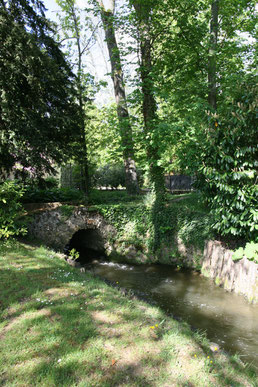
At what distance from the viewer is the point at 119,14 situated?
30.6 feet

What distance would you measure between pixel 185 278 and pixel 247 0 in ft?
34.1

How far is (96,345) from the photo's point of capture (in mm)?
2996

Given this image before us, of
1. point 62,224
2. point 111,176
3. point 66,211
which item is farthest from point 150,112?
point 111,176

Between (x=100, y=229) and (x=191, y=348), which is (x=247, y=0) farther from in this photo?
(x=191, y=348)

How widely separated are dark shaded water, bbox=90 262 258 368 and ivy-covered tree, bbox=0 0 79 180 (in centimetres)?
504

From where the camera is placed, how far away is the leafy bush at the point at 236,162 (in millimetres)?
5922

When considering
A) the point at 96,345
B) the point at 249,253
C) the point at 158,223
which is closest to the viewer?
the point at 96,345

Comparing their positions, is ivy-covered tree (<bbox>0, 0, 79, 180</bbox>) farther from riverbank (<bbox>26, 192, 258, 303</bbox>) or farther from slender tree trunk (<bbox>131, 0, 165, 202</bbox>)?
slender tree trunk (<bbox>131, 0, 165, 202</bbox>)

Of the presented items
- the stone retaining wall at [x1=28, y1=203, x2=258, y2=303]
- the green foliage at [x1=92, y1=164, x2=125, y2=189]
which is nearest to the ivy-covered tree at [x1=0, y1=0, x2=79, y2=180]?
the stone retaining wall at [x1=28, y1=203, x2=258, y2=303]

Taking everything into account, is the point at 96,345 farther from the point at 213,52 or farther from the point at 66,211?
the point at 213,52

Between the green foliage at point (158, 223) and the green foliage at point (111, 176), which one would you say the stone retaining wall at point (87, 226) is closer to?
the green foliage at point (158, 223)

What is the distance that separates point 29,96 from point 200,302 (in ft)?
31.4

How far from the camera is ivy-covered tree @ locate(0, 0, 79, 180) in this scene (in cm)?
904

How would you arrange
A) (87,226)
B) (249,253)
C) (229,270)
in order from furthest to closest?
(87,226) → (229,270) → (249,253)
